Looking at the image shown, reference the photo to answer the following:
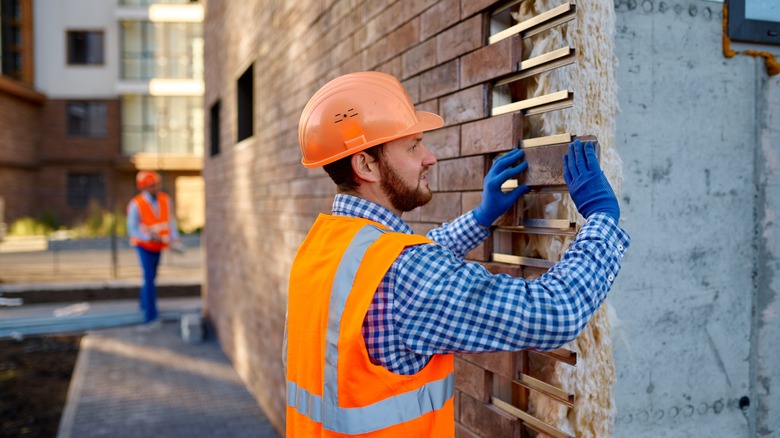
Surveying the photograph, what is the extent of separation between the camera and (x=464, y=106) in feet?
7.86

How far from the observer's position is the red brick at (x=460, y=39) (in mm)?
2266

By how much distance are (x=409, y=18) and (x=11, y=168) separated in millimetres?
28330

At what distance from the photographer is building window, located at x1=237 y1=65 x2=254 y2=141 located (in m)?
7.18

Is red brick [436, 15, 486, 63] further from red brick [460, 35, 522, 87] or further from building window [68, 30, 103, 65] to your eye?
building window [68, 30, 103, 65]

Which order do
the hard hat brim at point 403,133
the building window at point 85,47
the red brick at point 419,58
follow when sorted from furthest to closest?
1. the building window at point 85,47
2. the red brick at point 419,58
3. the hard hat brim at point 403,133

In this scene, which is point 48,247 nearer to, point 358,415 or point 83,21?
point 83,21

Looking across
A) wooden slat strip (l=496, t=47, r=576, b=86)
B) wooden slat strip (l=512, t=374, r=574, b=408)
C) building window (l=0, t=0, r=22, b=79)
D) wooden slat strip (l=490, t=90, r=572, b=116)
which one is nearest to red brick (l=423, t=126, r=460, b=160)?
wooden slat strip (l=490, t=90, r=572, b=116)

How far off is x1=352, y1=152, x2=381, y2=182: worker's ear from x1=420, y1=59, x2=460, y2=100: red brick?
28.9 inches

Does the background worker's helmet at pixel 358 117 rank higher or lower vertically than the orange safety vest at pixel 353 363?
higher

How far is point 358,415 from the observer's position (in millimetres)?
1636

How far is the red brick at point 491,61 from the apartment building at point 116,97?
89.5 ft

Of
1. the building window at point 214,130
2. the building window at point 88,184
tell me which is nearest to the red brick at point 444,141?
the building window at point 214,130

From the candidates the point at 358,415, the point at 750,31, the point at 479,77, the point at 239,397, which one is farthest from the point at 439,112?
the point at 239,397

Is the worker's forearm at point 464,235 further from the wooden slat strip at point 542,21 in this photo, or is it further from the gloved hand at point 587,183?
the wooden slat strip at point 542,21
